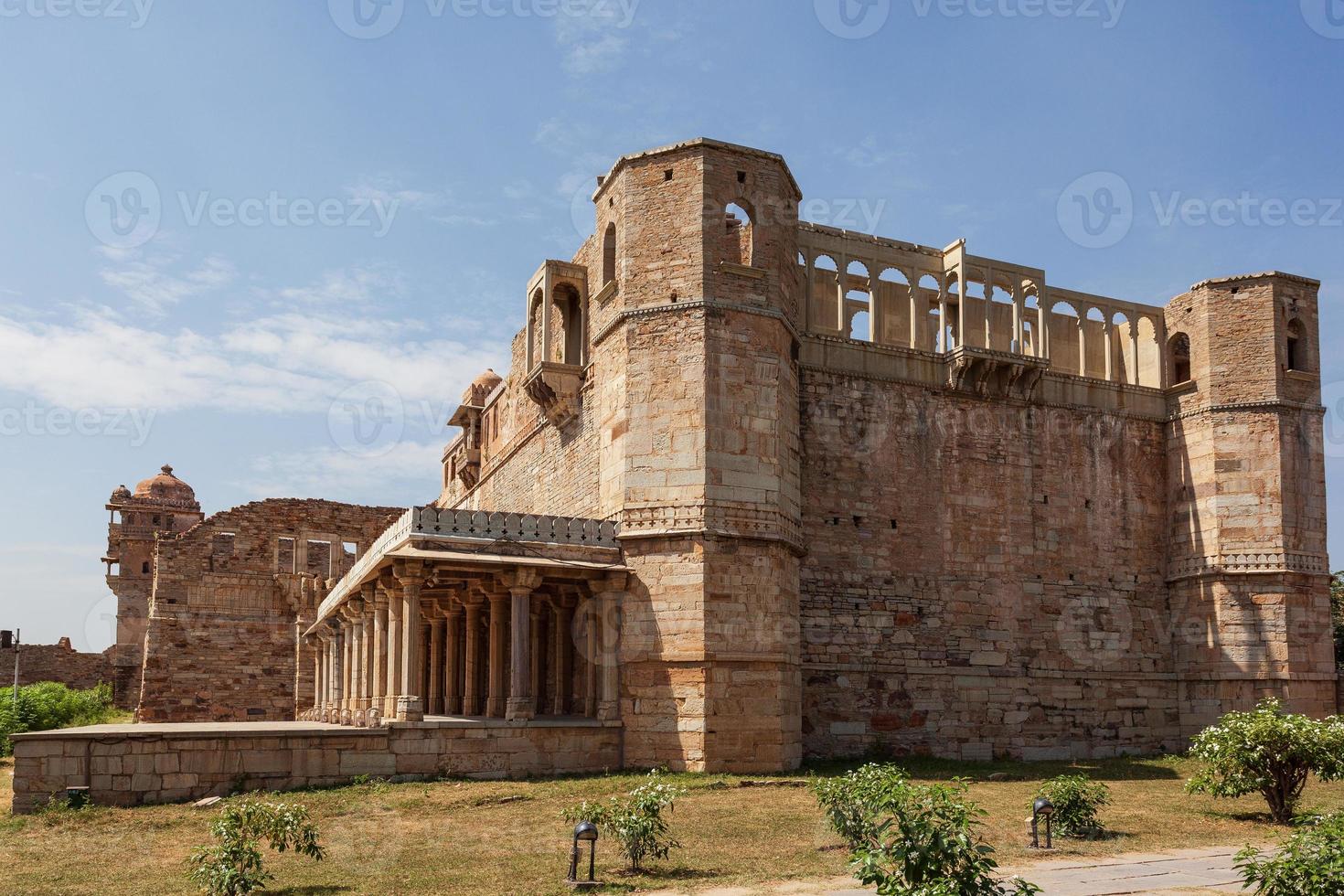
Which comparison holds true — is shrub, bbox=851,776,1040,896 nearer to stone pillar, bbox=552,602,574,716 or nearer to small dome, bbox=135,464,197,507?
stone pillar, bbox=552,602,574,716

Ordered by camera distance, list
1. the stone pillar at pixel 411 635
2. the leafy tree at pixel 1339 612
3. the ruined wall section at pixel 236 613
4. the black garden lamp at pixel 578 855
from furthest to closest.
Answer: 1. the ruined wall section at pixel 236 613
2. the leafy tree at pixel 1339 612
3. the stone pillar at pixel 411 635
4. the black garden lamp at pixel 578 855

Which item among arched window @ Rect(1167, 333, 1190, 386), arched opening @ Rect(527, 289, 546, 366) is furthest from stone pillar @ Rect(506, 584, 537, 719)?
arched window @ Rect(1167, 333, 1190, 386)

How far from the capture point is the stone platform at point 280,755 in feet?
57.3

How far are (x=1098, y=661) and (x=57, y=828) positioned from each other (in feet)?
69.0

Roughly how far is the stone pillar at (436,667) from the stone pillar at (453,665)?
31 centimetres

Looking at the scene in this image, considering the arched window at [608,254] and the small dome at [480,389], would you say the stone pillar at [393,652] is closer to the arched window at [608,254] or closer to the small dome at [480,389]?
the arched window at [608,254]

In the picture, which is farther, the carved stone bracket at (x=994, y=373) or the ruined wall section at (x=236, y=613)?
the ruined wall section at (x=236, y=613)

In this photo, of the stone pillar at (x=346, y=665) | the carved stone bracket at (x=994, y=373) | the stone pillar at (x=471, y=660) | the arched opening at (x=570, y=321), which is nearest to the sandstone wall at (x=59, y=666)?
the stone pillar at (x=346, y=665)

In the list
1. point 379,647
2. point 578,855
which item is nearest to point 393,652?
point 379,647

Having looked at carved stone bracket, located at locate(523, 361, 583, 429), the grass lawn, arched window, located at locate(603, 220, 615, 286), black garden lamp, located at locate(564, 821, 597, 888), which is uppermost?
arched window, located at locate(603, 220, 615, 286)

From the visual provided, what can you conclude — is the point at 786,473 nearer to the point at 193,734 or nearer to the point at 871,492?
the point at 871,492

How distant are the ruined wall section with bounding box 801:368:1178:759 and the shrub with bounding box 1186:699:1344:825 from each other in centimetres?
805

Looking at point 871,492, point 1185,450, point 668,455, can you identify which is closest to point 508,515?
point 668,455

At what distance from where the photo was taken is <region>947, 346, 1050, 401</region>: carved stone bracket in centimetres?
2645
